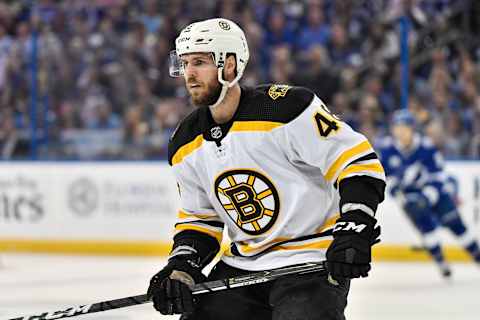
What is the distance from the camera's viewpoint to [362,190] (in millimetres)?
2863

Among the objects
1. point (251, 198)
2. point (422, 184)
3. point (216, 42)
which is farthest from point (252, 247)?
point (422, 184)

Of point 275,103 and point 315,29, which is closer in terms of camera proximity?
point 275,103

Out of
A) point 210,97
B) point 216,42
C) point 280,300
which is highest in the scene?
point 216,42

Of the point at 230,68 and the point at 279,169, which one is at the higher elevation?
the point at 230,68

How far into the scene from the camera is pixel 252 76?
830 cm

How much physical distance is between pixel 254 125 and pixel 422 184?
4.68 meters

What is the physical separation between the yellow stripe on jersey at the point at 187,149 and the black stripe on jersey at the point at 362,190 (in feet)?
1.56

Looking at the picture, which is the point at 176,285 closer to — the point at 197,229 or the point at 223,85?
the point at 197,229

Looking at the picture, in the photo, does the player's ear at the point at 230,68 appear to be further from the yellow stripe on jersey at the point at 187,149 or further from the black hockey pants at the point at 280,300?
the black hockey pants at the point at 280,300

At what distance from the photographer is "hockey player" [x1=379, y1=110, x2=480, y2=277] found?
24.2 ft

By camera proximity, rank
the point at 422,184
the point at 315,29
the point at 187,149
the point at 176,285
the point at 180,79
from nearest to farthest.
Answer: the point at 176,285
the point at 187,149
the point at 422,184
the point at 315,29
the point at 180,79

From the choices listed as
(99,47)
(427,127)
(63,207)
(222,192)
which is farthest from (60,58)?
(222,192)

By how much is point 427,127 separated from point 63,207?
2900 mm

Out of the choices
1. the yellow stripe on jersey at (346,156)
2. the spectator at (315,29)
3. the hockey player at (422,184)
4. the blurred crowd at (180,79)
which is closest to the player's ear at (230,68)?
the yellow stripe on jersey at (346,156)
